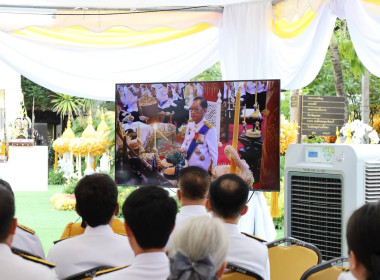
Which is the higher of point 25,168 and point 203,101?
point 203,101

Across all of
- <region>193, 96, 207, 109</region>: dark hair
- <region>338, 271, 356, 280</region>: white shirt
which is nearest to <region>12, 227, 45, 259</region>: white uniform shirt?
<region>338, 271, 356, 280</region>: white shirt

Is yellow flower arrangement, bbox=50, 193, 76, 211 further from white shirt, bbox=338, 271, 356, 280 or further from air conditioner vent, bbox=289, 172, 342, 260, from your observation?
white shirt, bbox=338, 271, 356, 280

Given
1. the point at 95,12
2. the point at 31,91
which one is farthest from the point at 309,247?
the point at 31,91

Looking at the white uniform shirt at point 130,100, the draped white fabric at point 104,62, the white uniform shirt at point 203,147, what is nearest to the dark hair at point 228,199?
the white uniform shirt at point 203,147

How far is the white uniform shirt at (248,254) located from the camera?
2594 mm

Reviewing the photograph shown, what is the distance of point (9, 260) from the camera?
6.76 feet

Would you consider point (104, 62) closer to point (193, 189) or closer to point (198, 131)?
point (198, 131)

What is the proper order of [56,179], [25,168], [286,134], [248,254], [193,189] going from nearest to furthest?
[248,254] < [193,189] < [286,134] < [25,168] < [56,179]

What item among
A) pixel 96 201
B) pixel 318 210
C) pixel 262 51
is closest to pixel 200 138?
pixel 262 51

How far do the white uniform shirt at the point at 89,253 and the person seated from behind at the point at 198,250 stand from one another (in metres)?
1.11

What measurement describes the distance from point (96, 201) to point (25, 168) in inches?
419

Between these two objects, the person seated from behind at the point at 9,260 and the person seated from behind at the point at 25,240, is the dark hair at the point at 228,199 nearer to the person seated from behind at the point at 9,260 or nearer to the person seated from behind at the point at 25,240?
the person seated from behind at the point at 25,240

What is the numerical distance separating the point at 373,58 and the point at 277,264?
2052 millimetres

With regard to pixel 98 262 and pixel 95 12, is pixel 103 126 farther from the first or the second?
pixel 98 262
